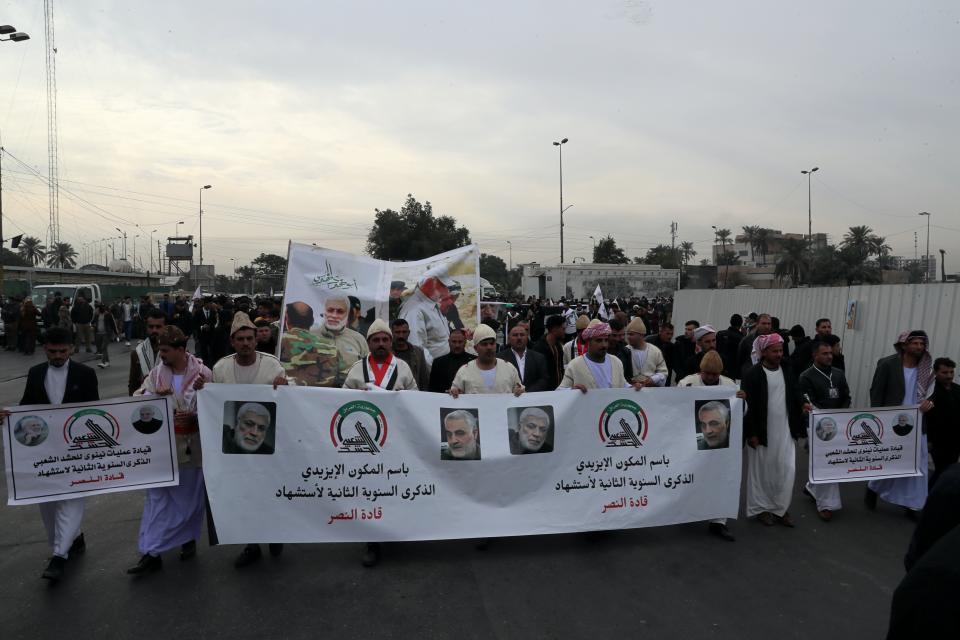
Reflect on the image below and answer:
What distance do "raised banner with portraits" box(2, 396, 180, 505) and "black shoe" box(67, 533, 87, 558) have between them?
22.2 inches

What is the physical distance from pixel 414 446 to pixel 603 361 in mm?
1912

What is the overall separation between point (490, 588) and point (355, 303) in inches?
159

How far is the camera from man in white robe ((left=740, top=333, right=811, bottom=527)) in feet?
17.8

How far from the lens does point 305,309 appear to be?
6965 millimetres

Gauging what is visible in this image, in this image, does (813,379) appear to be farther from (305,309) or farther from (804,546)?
(305,309)

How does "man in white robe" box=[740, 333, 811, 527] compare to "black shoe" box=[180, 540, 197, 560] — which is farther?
"man in white robe" box=[740, 333, 811, 527]

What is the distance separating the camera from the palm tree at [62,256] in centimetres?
8875

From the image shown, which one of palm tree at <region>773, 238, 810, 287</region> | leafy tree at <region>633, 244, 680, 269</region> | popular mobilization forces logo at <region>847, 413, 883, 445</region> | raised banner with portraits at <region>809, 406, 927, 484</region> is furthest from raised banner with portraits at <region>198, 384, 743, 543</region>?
leafy tree at <region>633, 244, 680, 269</region>

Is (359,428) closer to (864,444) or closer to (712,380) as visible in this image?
(712,380)

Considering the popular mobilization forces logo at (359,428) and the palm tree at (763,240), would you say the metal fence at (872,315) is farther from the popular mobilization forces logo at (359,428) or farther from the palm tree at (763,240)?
the palm tree at (763,240)

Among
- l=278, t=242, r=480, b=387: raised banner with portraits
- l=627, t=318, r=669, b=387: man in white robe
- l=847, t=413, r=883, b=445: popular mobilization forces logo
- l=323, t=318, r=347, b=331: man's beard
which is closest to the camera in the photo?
l=847, t=413, r=883, b=445: popular mobilization forces logo

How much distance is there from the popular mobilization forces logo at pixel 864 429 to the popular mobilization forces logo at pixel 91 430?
617 centimetres

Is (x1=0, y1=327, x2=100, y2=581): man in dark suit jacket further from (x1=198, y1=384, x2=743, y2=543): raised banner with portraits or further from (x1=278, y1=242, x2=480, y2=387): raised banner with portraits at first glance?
(x1=278, y1=242, x2=480, y2=387): raised banner with portraits

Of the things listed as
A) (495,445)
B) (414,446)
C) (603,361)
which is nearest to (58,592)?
(414,446)
